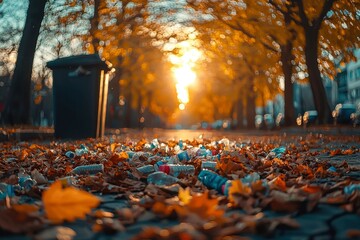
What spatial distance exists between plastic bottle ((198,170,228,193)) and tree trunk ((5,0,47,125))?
1273 centimetres

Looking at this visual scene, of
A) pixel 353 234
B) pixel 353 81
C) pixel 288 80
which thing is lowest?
pixel 353 234

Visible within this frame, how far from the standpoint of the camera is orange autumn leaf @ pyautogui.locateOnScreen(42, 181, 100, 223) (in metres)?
2.23

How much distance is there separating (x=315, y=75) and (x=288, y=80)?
16.2 feet

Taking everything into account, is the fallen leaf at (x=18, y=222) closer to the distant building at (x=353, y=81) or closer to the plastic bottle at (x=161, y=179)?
the plastic bottle at (x=161, y=179)

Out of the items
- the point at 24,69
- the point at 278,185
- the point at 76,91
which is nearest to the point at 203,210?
the point at 278,185

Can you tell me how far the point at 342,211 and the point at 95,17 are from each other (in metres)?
17.1

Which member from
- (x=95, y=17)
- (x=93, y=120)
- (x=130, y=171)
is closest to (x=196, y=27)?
(x=95, y=17)

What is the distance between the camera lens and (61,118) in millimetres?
12031

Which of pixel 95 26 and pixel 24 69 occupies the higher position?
pixel 95 26

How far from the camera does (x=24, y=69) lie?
1542 centimetres

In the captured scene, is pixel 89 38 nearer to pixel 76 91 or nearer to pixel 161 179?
pixel 76 91

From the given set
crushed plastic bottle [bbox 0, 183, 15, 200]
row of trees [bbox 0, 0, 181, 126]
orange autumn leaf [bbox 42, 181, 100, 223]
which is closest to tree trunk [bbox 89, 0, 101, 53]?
row of trees [bbox 0, 0, 181, 126]

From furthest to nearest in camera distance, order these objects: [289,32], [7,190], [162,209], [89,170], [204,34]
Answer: [204,34] → [289,32] → [89,170] → [7,190] → [162,209]

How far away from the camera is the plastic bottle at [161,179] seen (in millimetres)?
3934
